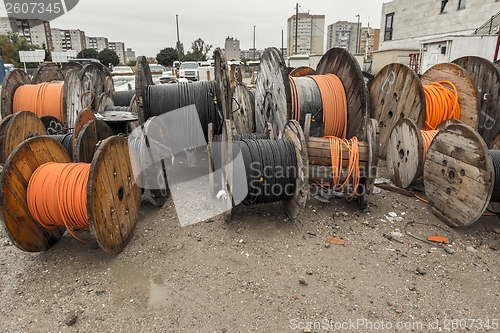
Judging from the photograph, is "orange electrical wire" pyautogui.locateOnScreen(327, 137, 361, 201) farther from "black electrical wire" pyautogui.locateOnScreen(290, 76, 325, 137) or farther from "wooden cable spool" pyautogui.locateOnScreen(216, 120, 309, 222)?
"black electrical wire" pyautogui.locateOnScreen(290, 76, 325, 137)

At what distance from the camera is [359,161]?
4020mm

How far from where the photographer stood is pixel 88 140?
13.2 feet

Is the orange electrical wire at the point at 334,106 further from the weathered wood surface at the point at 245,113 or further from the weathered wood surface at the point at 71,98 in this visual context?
the weathered wood surface at the point at 71,98

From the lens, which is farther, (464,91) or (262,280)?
(464,91)

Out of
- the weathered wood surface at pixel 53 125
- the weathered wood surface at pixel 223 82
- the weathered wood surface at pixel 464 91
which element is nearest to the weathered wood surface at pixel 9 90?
the weathered wood surface at pixel 53 125

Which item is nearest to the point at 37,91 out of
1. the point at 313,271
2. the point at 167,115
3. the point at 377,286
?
the point at 167,115

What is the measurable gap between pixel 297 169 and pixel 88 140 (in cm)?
267

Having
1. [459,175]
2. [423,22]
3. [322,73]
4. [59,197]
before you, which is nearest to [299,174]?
[459,175]

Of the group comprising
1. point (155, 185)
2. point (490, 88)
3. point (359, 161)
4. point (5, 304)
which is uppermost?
point (490, 88)

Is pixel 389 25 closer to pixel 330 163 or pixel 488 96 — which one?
pixel 488 96

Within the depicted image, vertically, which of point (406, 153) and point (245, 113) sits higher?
point (245, 113)

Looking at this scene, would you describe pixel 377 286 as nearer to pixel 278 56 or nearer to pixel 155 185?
pixel 155 185

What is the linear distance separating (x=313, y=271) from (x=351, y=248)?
630 mm

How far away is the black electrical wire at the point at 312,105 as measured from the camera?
5.07m
